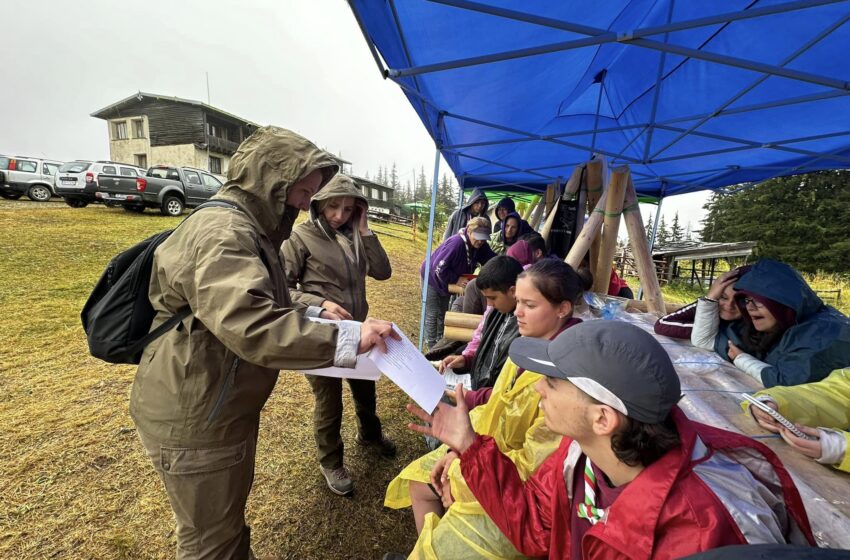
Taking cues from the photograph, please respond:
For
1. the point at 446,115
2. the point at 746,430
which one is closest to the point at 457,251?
the point at 446,115

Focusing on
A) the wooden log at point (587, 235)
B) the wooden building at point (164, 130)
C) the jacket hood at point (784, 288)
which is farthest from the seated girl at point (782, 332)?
the wooden building at point (164, 130)

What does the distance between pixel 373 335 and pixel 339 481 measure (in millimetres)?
2033

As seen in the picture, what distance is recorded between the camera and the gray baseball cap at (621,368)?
3.00 ft

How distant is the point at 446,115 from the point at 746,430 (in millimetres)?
3444

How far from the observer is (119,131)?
26969 millimetres

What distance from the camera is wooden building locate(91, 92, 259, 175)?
25.6 meters

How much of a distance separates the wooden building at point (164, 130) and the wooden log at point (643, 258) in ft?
92.3

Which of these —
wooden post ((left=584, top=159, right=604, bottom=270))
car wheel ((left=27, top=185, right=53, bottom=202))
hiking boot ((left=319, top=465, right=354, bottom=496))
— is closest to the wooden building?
car wheel ((left=27, top=185, right=53, bottom=202))

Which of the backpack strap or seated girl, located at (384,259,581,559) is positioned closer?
the backpack strap

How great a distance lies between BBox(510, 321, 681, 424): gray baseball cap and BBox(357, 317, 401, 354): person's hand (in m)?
0.54

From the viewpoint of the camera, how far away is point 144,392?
136cm

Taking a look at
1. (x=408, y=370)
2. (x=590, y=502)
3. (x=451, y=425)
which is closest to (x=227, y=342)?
(x=408, y=370)

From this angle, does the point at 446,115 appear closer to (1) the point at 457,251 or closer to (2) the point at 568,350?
(1) the point at 457,251

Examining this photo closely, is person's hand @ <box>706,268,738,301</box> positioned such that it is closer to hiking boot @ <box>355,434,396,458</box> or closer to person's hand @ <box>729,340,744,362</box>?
person's hand @ <box>729,340,744,362</box>
